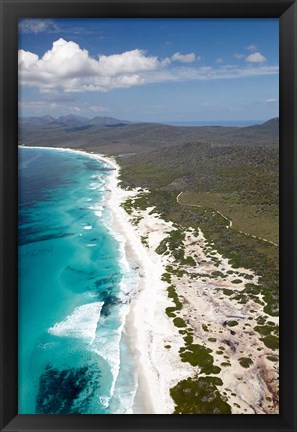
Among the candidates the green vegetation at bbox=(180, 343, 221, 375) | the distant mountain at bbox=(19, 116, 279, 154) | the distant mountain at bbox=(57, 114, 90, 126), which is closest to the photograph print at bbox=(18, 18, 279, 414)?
the green vegetation at bbox=(180, 343, 221, 375)

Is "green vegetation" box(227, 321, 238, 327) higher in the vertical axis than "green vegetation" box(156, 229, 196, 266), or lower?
lower

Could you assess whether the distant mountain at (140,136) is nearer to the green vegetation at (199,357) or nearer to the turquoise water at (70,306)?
the turquoise water at (70,306)

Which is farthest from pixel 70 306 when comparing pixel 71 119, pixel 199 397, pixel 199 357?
pixel 71 119

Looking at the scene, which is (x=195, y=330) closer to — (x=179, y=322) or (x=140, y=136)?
(x=179, y=322)

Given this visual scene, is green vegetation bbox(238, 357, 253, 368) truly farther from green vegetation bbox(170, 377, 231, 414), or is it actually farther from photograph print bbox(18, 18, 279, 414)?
green vegetation bbox(170, 377, 231, 414)

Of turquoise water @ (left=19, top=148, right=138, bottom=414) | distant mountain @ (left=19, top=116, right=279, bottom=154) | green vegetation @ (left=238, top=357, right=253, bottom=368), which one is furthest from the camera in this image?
distant mountain @ (left=19, top=116, right=279, bottom=154)

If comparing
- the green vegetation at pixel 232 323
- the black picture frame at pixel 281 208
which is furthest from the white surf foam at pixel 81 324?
the black picture frame at pixel 281 208
